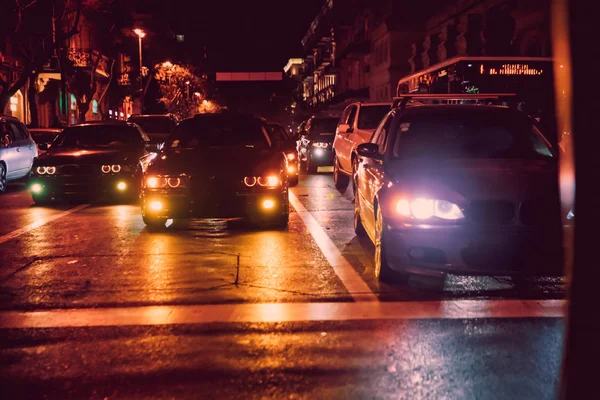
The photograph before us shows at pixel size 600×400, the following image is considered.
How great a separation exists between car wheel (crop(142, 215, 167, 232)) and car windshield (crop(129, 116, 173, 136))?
13.3 meters

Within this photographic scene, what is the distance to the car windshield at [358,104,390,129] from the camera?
15752 mm

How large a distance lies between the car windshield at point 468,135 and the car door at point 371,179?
1.03 ft

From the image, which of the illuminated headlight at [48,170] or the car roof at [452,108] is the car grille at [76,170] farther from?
the car roof at [452,108]

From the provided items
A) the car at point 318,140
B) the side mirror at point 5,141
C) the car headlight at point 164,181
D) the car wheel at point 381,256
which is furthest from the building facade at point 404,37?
the car wheel at point 381,256

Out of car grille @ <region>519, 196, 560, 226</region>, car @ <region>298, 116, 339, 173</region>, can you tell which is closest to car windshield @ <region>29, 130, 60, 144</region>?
car @ <region>298, 116, 339, 173</region>

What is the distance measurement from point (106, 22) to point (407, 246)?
159 feet

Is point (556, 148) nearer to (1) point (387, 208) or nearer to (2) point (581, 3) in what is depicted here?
(1) point (387, 208)

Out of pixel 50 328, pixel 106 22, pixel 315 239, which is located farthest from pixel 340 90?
pixel 50 328

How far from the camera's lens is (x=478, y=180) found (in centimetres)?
654

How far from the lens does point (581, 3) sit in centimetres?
245

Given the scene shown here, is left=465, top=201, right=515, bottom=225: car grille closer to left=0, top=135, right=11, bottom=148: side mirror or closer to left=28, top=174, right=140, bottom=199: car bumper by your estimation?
left=28, top=174, right=140, bottom=199: car bumper

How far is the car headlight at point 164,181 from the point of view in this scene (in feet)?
32.9

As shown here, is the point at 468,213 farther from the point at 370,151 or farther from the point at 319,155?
the point at 319,155

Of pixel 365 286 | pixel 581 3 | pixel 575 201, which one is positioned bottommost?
pixel 365 286
